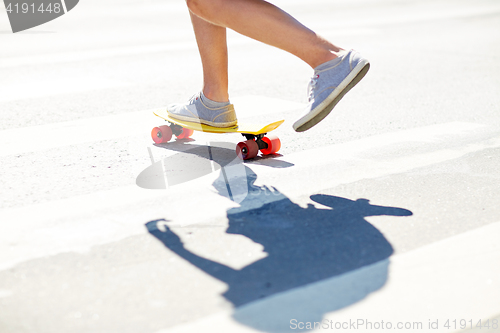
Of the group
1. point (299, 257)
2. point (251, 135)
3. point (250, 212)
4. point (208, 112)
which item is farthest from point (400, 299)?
point (208, 112)

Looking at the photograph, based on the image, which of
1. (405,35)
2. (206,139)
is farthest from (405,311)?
(405,35)

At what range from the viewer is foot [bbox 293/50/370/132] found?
3139 mm

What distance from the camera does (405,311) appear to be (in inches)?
82.0

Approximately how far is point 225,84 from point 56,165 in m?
1.17

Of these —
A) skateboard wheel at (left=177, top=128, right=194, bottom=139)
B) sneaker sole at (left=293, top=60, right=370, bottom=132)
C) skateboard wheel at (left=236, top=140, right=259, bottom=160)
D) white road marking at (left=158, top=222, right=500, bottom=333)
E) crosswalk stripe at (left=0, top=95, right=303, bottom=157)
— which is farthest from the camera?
skateboard wheel at (left=177, top=128, right=194, bottom=139)

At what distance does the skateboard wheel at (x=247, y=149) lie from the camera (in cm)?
376

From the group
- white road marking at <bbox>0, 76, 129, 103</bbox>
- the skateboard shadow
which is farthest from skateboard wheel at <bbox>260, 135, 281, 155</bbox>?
white road marking at <bbox>0, 76, 129, 103</bbox>

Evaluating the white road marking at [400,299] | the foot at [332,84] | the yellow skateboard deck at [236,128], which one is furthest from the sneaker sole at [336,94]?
the white road marking at [400,299]

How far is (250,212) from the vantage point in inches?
A: 114

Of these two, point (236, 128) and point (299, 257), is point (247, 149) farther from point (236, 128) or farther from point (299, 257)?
point (299, 257)

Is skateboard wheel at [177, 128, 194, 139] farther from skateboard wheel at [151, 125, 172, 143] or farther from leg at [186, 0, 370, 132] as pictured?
leg at [186, 0, 370, 132]

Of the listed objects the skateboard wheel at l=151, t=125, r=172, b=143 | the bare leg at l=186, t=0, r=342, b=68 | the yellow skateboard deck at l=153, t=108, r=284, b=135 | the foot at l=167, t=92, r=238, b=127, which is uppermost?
the bare leg at l=186, t=0, r=342, b=68

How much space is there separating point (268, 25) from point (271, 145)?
34.6 inches

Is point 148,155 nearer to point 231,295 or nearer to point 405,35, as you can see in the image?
point 231,295
